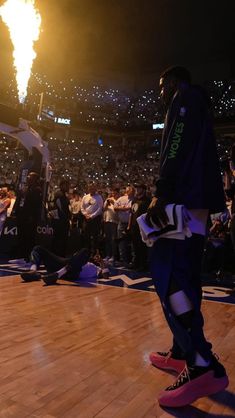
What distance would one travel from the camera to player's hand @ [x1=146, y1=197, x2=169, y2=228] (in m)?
1.82

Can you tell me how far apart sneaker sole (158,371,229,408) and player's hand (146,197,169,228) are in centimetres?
83

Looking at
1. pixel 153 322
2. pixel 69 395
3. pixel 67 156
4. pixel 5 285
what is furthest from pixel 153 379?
pixel 67 156

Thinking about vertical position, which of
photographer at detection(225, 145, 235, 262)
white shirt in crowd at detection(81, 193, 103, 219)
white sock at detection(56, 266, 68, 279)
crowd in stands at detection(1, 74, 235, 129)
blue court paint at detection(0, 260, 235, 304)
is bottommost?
blue court paint at detection(0, 260, 235, 304)

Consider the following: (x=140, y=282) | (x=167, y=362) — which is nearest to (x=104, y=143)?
(x=140, y=282)

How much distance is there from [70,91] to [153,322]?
1513 inches

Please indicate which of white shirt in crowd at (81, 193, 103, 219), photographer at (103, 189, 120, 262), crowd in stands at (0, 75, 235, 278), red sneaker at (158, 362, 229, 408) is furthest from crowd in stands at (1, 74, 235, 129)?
red sneaker at (158, 362, 229, 408)

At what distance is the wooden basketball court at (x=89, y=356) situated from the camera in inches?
68.2

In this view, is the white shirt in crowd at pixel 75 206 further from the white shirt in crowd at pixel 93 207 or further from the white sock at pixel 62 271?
the white sock at pixel 62 271

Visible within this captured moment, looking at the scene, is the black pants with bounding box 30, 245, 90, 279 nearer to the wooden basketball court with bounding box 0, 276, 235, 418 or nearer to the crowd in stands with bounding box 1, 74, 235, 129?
the wooden basketball court with bounding box 0, 276, 235, 418

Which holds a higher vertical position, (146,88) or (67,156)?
(146,88)

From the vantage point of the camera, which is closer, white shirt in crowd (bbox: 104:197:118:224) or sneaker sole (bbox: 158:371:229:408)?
sneaker sole (bbox: 158:371:229:408)

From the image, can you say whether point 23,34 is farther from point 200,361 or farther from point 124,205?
point 200,361

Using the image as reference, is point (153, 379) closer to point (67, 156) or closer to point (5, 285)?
point (5, 285)

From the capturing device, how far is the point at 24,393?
1816 millimetres
